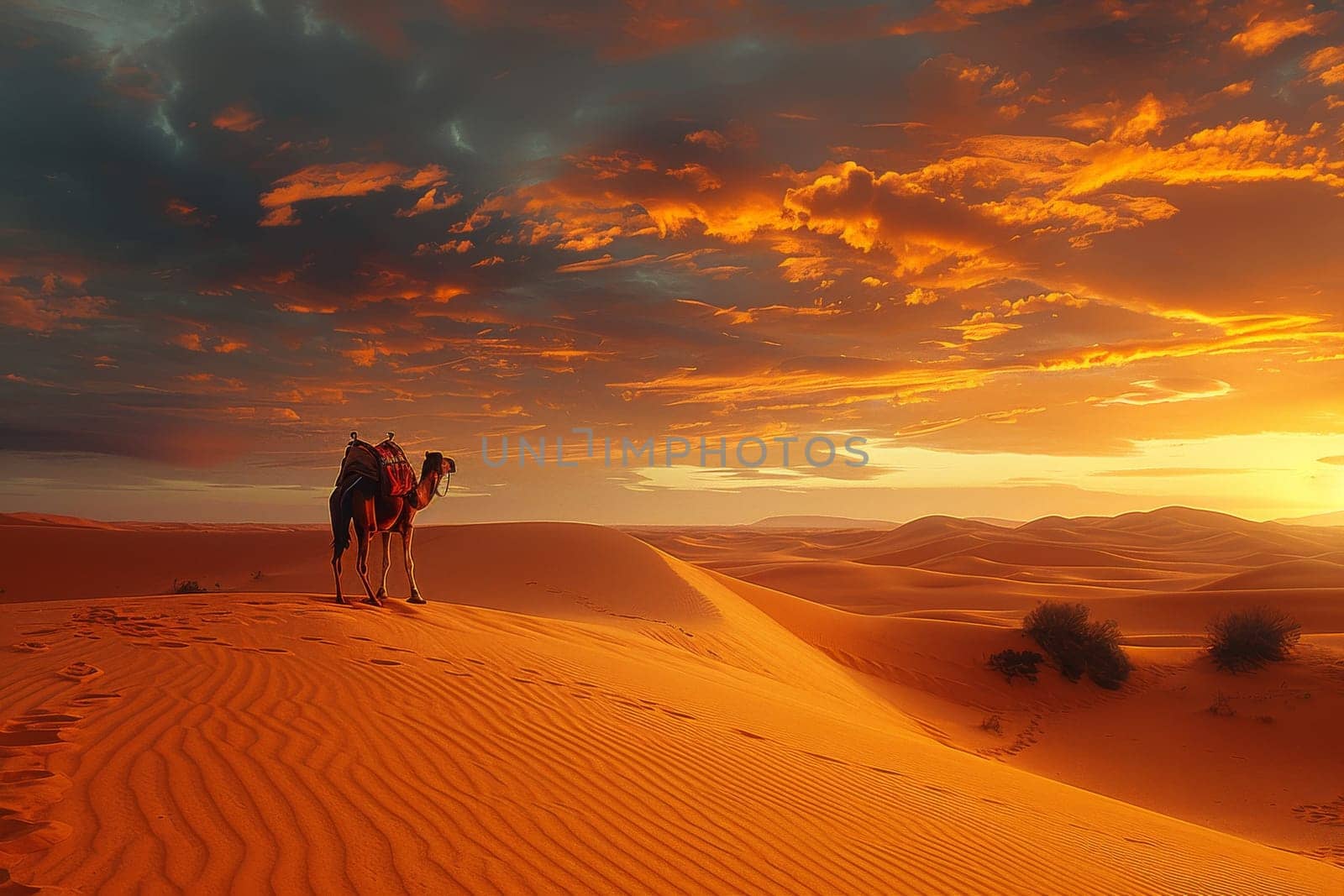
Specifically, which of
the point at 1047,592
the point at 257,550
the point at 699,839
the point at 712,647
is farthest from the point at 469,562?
the point at 1047,592

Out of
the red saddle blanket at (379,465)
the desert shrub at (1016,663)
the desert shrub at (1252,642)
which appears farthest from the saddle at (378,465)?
the desert shrub at (1252,642)

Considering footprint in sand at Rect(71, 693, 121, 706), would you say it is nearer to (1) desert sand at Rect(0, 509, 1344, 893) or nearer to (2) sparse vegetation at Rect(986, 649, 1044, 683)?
(1) desert sand at Rect(0, 509, 1344, 893)

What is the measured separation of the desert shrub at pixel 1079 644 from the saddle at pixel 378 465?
17.1 meters

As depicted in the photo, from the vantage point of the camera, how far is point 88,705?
5164mm

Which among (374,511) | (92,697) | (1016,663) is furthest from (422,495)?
(1016,663)

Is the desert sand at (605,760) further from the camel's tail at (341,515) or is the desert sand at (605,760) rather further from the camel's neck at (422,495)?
the camel's neck at (422,495)

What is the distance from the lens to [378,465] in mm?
11602

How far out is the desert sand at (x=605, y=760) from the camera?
3607mm

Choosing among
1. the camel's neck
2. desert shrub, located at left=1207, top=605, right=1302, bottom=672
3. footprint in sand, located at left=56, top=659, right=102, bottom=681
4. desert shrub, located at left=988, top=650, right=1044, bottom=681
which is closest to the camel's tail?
the camel's neck

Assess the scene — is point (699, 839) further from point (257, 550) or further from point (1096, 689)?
point (257, 550)

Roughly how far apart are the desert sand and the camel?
671mm

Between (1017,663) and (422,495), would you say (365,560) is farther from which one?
(1017,663)

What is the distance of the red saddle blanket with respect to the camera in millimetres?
11500

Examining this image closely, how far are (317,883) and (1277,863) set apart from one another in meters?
9.05
